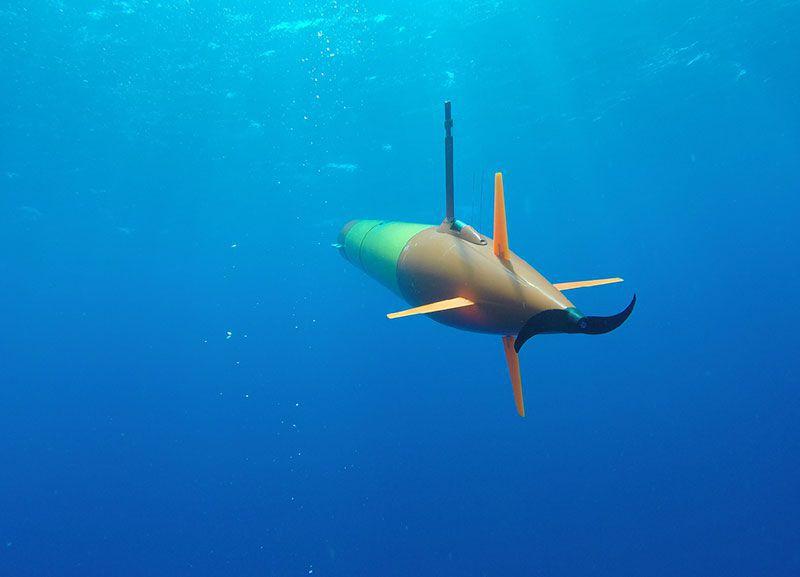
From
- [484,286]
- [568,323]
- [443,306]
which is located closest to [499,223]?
[484,286]

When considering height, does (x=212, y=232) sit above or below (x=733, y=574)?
above

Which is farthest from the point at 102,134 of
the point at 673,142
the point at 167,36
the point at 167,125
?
the point at 673,142

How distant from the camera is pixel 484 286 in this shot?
4.08 meters

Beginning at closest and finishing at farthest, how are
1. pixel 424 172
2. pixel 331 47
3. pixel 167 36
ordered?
pixel 167 36 < pixel 331 47 < pixel 424 172

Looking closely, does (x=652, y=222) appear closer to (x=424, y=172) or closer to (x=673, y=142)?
(x=673, y=142)

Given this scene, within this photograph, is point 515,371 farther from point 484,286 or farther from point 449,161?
point 449,161

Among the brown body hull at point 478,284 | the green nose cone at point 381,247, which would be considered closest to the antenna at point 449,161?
the brown body hull at point 478,284

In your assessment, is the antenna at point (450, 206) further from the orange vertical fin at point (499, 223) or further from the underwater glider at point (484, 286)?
the orange vertical fin at point (499, 223)

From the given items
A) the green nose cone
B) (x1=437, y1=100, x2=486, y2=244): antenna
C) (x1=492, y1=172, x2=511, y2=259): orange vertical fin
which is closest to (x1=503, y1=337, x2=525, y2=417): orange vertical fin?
(x1=492, y1=172, x2=511, y2=259): orange vertical fin

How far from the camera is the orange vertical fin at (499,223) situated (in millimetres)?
3771

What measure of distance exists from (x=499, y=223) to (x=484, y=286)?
0.57 metres

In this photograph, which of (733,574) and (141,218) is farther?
(141,218)

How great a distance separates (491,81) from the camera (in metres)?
17.2

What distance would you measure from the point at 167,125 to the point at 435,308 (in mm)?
15496
